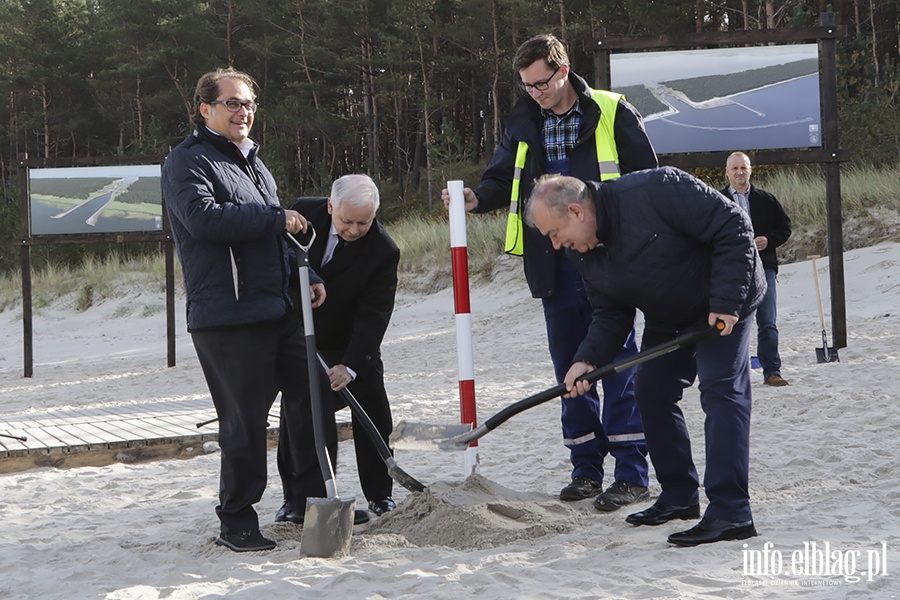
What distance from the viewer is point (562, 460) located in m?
5.30

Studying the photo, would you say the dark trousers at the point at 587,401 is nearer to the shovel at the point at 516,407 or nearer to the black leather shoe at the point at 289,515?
the shovel at the point at 516,407

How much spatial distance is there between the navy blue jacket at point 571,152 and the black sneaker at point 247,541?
4.84 feet

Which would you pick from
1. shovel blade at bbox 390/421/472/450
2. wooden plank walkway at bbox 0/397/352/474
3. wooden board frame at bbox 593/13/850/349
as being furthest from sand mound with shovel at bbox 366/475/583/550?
wooden board frame at bbox 593/13/850/349

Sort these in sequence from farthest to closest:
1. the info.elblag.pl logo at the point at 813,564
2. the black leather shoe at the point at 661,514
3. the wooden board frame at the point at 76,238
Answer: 1. the wooden board frame at the point at 76,238
2. the black leather shoe at the point at 661,514
3. the info.elblag.pl logo at the point at 813,564

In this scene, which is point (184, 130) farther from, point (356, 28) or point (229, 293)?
point (229, 293)

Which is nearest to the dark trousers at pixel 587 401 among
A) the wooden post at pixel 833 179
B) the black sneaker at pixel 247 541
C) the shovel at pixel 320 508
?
the shovel at pixel 320 508

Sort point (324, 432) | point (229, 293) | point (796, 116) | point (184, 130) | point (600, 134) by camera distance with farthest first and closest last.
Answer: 1. point (184, 130)
2. point (796, 116)
3. point (600, 134)
4. point (324, 432)
5. point (229, 293)

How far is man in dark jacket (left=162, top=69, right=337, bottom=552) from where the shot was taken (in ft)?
12.0

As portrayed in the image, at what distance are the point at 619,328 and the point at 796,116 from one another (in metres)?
5.15

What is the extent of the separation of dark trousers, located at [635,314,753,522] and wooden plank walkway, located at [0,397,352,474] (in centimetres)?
283

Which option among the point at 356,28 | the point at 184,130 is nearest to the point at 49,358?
the point at 356,28

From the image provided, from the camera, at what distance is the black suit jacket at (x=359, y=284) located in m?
4.24

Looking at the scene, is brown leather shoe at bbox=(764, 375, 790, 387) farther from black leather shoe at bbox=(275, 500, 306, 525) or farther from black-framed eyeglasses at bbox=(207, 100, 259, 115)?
black-framed eyeglasses at bbox=(207, 100, 259, 115)

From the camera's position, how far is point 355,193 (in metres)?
4.02
